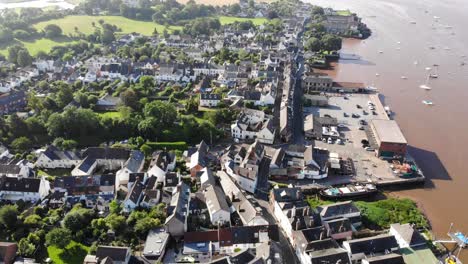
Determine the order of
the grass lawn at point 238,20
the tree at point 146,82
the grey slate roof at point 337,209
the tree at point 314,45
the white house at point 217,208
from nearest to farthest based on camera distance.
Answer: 1. the white house at point 217,208
2. the grey slate roof at point 337,209
3. the tree at point 146,82
4. the tree at point 314,45
5. the grass lawn at point 238,20

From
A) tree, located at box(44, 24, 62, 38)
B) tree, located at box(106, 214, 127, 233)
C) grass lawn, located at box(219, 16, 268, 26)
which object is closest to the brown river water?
tree, located at box(106, 214, 127, 233)

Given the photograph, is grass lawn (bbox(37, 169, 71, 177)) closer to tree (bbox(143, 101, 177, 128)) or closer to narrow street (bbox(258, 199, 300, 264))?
tree (bbox(143, 101, 177, 128))

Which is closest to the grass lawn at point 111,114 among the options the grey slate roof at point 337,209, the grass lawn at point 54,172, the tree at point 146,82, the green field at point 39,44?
the tree at point 146,82

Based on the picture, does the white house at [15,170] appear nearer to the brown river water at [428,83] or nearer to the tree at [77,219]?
the tree at [77,219]

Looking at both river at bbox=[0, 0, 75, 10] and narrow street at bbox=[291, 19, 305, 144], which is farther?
river at bbox=[0, 0, 75, 10]

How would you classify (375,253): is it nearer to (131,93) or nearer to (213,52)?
(131,93)
